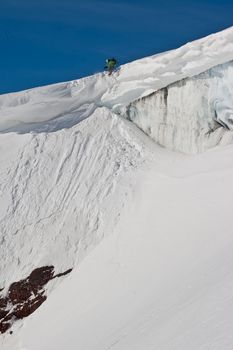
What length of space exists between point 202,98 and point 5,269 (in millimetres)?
9060

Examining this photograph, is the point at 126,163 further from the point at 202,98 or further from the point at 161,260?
the point at 161,260

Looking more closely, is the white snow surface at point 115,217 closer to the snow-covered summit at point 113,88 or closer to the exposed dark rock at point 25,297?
the snow-covered summit at point 113,88

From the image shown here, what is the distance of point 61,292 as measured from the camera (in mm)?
19438

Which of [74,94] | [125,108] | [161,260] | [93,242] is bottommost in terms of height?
[161,260]

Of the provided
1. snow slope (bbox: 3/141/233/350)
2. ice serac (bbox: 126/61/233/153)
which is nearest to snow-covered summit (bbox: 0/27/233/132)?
ice serac (bbox: 126/61/233/153)

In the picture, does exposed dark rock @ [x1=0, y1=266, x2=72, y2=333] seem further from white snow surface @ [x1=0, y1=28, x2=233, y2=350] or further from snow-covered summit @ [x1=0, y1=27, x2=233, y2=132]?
snow-covered summit @ [x1=0, y1=27, x2=233, y2=132]

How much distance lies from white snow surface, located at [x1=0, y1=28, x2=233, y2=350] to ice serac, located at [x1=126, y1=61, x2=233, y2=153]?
520 millimetres

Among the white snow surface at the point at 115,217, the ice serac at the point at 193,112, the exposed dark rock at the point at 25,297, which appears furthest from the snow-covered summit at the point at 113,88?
the exposed dark rock at the point at 25,297

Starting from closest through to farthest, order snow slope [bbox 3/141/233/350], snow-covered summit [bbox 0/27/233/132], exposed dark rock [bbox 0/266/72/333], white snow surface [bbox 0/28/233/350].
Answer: snow slope [bbox 3/141/233/350] < white snow surface [bbox 0/28/233/350] < exposed dark rock [bbox 0/266/72/333] < snow-covered summit [bbox 0/27/233/132]

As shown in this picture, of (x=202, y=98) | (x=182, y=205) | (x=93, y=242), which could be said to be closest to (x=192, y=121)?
(x=202, y=98)

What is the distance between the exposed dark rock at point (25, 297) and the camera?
19828 mm

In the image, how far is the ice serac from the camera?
22.3m

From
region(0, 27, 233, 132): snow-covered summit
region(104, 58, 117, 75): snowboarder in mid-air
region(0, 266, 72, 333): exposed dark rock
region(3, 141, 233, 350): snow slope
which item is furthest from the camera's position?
region(104, 58, 117, 75): snowboarder in mid-air

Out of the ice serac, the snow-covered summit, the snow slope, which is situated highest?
the snow-covered summit
